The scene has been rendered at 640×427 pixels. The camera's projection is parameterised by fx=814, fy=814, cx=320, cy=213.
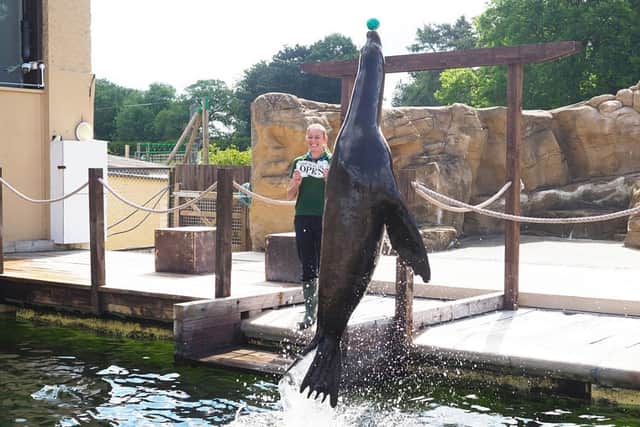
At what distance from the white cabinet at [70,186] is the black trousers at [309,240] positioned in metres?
6.64

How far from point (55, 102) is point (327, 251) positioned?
381 inches

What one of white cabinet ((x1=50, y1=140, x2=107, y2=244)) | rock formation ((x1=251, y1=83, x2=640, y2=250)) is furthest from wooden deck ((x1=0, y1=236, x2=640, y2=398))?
rock formation ((x1=251, y1=83, x2=640, y2=250))

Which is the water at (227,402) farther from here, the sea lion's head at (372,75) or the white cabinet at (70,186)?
the white cabinet at (70,186)

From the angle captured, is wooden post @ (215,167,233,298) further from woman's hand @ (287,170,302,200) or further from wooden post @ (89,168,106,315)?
wooden post @ (89,168,106,315)

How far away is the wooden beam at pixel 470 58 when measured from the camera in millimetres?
→ 7000

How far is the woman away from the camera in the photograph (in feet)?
20.7

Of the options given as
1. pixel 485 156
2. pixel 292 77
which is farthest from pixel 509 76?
pixel 292 77

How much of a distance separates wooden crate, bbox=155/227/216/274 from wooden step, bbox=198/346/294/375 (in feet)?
8.98

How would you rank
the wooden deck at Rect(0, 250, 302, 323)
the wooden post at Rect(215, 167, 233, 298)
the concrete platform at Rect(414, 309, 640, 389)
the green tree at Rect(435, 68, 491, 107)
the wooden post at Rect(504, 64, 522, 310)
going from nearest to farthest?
the concrete platform at Rect(414, 309, 640, 389), the wooden post at Rect(215, 167, 233, 298), the wooden post at Rect(504, 64, 522, 310), the wooden deck at Rect(0, 250, 302, 323), the green tree at Rect(435, 68, 491, 107)

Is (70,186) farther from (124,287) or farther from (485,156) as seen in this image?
(485,156)

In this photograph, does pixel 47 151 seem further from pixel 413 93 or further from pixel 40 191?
pixel 413 93

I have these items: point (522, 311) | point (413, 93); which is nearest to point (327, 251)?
point (522, 311)

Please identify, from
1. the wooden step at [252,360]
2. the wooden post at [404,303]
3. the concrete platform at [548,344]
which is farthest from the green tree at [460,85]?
the wooden step at [252,360]

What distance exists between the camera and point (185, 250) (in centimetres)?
974
